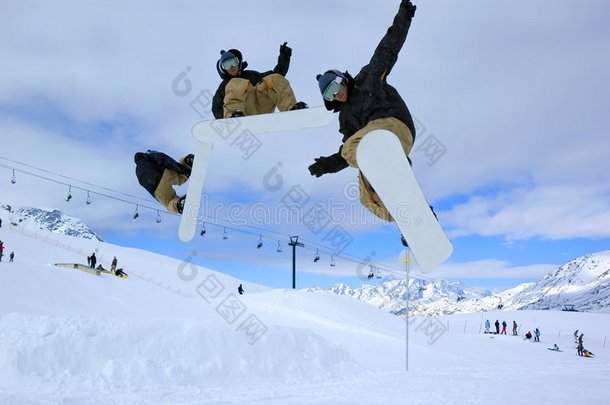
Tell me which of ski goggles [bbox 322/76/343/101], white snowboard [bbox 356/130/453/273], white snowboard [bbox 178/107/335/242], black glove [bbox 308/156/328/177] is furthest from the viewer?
black glove [bbox 308/156/328/177]

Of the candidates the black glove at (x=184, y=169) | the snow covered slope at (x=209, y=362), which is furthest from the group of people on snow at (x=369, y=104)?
the snow covered slope at (x=209, y=362)

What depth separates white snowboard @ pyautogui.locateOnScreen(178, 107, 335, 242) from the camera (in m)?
2.12

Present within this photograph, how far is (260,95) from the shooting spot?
126 inches

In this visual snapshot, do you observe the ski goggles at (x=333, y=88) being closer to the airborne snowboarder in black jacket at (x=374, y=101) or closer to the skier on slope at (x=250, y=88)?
the airborne snowboarder in black jacket at (x=374, y=101)

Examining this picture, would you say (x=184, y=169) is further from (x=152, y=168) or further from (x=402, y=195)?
(x=402, y=195)

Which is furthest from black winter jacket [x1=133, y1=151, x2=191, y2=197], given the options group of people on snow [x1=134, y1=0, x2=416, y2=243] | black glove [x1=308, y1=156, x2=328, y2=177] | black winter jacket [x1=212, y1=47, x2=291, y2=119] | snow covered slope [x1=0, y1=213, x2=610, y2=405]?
snow covered slope [x1=0, y1=213, x2=610, y2=405]

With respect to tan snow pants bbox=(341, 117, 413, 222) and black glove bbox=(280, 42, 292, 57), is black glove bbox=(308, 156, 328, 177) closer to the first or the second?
tan snow pants bbox=(341, 117, 413, 222)

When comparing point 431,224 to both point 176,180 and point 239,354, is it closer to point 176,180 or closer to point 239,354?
point 176,180

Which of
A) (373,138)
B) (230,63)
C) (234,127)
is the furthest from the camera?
(230,63)

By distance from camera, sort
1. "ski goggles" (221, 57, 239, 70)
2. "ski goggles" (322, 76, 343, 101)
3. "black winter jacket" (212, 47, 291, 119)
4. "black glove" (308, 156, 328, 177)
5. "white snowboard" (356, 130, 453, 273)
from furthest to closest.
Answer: "black winter jacket" (212, 47, 291, 119)
"ski goggles" (221, 57, 239, 70)
"black glove" (308, 156, 328, 177)
"ski goggles" (322, 76, 343, 101)
"white snowboard" (356, 130, 453, 273)

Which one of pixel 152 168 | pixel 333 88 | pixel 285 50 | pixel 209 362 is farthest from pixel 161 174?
pixel 209 362

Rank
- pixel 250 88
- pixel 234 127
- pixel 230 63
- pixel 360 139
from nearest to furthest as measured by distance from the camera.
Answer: pixel 360 139 → pixel 234 127 → pixel 230 63 → pixel 250 88

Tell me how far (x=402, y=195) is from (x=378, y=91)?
0.46 m

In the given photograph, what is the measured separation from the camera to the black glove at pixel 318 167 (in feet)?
7.40
